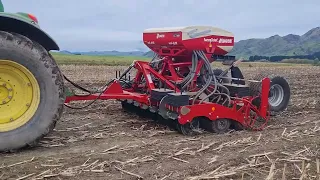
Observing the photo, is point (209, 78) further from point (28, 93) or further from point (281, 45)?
point (281, 45)

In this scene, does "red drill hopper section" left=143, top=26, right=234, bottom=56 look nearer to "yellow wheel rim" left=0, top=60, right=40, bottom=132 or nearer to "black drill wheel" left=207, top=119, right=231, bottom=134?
"black drill wheel" left=207, top=119, right=231, bottom=134

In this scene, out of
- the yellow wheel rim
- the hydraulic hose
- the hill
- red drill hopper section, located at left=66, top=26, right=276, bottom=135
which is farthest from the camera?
the hill

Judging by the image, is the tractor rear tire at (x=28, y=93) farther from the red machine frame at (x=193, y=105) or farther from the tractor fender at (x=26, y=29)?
the red machine frame at (x=193, y=105)

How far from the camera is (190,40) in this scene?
7223 mm

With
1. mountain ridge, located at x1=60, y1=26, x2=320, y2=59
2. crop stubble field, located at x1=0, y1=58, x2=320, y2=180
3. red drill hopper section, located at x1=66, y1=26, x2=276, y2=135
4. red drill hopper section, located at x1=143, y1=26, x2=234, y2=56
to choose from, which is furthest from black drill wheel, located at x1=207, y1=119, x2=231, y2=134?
mountain ridge, located at x1=60, y1=26, x2=320, y2=59

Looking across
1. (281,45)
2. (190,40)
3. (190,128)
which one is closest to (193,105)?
(190,128)

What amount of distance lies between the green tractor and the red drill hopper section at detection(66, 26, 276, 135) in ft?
3.70

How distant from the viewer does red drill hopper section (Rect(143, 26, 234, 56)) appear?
722 cm

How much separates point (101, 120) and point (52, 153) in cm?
216

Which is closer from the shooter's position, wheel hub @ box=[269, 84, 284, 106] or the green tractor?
the green tractor

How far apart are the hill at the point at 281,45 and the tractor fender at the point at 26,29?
6628 centimetres

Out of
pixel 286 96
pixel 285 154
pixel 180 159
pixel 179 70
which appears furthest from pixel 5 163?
pixel 286 96

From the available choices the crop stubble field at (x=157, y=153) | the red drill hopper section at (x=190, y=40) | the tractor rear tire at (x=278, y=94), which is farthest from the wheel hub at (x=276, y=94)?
the red drill hopper section at (x=190, y=40)

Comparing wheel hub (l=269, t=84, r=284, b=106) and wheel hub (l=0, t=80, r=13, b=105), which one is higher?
wheel hub (l=0, t=80, r=13, b=105)
